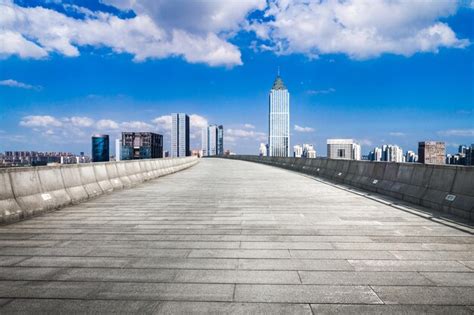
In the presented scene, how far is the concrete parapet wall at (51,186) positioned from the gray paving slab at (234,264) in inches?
19.2

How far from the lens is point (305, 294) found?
12.8 ft

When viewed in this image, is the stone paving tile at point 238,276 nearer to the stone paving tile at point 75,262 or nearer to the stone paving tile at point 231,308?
the stone paving tile at point 231,308

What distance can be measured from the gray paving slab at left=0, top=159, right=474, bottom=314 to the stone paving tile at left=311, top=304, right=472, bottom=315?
0.01 m

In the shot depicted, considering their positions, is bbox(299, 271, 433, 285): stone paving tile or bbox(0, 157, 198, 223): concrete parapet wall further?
bbox(0, 157, 198, 223): concrete parapet wall

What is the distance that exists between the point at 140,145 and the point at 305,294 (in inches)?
5807

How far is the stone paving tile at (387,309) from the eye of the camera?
3488mm

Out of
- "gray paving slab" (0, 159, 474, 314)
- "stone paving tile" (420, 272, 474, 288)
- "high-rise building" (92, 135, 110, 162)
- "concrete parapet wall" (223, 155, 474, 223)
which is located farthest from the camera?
"high-rise building" (92, 135, 110, 162)

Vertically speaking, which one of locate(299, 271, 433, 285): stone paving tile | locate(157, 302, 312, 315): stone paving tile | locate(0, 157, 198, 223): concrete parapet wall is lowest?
locate(157, 302, 312, 315): stone paving tile

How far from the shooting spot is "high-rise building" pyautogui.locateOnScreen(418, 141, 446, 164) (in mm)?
13088

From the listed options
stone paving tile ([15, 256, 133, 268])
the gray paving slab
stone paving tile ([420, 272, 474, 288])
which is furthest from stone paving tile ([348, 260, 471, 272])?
stone paving tile ([15, 256, 133, 268])

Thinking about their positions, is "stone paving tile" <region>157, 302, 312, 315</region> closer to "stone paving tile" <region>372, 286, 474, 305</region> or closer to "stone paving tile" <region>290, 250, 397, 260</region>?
"stone paving tile" <region>372, 286, 474, 305</region>

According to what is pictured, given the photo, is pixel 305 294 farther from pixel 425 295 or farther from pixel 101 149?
pixel 101 149

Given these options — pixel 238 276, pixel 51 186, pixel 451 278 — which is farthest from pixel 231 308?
pixel 51 186

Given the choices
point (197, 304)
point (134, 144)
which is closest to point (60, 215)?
point (197, 304)
